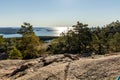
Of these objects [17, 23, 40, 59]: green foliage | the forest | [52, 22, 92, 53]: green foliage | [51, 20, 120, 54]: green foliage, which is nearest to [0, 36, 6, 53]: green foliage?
the forest

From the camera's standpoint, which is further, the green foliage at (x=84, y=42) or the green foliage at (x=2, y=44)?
the green foliage at (x=2, y=44)

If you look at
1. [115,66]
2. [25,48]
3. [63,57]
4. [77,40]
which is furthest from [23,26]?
[115,66]

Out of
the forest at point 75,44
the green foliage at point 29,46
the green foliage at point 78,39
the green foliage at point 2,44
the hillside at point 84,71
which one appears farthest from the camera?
the green foliage at point 2,44

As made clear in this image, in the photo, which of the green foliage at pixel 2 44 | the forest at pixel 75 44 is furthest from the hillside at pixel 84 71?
the green foliage at pixel 2 44

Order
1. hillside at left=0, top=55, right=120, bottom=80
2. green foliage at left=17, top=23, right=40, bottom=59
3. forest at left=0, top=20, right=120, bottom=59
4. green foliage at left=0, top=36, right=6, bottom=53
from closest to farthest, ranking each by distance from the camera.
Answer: hillside at left=0, top=55, right=120, bottom=80 → forest at left=0, top=20, right=120, bottom=59 → green foliage at left=17, top=23, right=40, bottom=59 → green foliage at left=0, top=36, right=6, bottom=53

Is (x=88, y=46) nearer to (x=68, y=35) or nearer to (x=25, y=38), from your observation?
(x=68, y=35)

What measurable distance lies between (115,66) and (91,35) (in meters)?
62.6

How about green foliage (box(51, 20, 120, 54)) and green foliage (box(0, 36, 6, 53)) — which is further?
green foliage (box(0, 36, 6, 53))

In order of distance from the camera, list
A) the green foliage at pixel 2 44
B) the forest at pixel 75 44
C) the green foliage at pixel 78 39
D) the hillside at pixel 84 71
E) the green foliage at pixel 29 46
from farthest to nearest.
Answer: the green foliage at pixel 2 44
the green foliage at pixel 78 39
the green foliage at pixel 29 46
the forest at pixel 75 44
the hillside at pixel 84 71

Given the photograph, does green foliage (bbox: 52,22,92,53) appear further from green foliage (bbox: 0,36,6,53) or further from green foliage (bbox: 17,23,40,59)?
green foliage (bbox: 0,36,6,53)

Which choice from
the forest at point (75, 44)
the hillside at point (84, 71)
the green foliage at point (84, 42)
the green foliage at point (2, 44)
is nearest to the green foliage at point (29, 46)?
the forest at point (75, 44)

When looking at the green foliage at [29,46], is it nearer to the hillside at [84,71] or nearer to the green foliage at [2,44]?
the green foliage at [2,44]

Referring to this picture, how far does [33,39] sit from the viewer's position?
74.2 meters

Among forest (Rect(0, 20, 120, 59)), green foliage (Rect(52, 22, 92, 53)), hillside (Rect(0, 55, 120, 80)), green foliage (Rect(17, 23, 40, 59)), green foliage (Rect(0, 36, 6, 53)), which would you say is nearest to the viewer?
hillside (Rect(0, 55, 120, 80))
